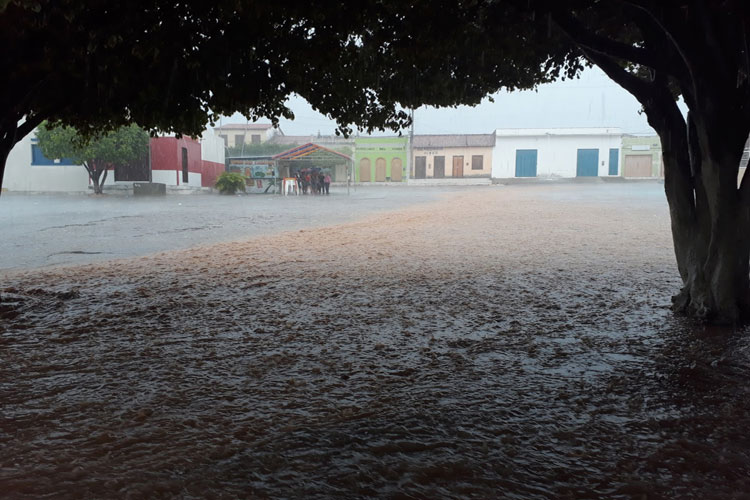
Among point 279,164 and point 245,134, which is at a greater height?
point 245,134

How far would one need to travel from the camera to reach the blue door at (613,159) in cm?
4891

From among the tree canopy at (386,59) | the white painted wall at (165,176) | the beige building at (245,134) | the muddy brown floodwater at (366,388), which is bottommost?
the muddy brown floodwater at (366,388)

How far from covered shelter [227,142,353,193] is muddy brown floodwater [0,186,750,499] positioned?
26741 mm

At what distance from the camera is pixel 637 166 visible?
49.7 metres

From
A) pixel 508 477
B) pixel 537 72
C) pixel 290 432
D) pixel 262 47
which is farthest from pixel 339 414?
pixel 537 72

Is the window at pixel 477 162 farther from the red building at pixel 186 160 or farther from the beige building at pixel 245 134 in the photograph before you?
the beige building at pixel 245 134

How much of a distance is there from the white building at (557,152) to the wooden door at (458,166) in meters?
2.95

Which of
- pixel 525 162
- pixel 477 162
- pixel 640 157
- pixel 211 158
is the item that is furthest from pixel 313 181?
pixel 640 157

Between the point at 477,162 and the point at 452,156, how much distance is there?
227 cm

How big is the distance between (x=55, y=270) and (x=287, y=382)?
6014 millimetres

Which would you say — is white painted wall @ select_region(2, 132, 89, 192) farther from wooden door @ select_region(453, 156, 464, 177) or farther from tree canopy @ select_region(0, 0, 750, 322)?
wooden door @ select_region(453, 156, 464, 177)

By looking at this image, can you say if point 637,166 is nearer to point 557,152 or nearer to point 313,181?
point 557,152

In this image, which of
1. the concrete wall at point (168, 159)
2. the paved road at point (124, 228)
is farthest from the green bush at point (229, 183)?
the paved road at point (124, 228)

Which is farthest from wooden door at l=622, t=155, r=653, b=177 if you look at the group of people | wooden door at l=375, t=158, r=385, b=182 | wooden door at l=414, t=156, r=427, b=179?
the group of people
